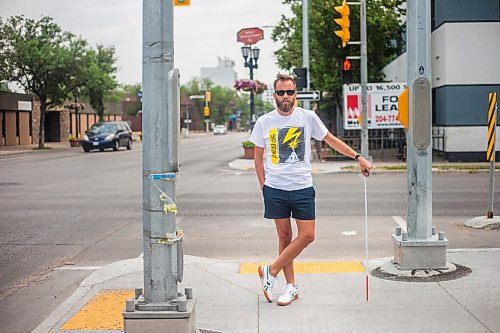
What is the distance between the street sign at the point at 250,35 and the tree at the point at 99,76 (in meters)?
16.0

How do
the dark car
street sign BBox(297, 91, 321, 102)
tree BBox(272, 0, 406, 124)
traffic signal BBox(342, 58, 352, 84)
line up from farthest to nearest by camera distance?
the dark car, tree BBox(272, 0, 406, 124), street sign BBox(297, 91, 321, 102), traffic signal BBox(342, 58, 352, 84)

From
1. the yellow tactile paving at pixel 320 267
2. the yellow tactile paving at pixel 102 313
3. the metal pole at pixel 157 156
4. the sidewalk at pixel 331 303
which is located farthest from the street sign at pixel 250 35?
the metal pole at pixel 157 156

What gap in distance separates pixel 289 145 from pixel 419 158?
72.2 inches

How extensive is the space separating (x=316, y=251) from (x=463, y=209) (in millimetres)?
4870

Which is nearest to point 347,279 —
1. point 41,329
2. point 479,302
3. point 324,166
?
point 479,302

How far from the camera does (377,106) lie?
25922 millimetres

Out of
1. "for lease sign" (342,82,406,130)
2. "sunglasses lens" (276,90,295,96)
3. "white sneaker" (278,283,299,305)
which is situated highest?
"for lease sign" (342,82,406,130)

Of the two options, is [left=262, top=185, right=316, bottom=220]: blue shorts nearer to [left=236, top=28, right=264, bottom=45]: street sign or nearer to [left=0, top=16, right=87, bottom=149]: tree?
[left=236, top=28, right=264, bottom=45]: street sign

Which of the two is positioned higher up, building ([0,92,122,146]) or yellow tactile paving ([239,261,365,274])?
building ([0,92,122,146])

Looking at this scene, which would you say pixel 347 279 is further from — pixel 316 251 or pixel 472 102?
pixel 472 102

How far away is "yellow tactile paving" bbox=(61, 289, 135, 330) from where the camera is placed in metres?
5.64

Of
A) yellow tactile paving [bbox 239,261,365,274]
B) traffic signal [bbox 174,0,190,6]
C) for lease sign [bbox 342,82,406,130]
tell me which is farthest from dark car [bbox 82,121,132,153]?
traffic signal [bbox 174,0,190,6]

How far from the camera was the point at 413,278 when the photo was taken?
6.88 meters

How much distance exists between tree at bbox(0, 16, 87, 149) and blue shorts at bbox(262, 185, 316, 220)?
127 ft
